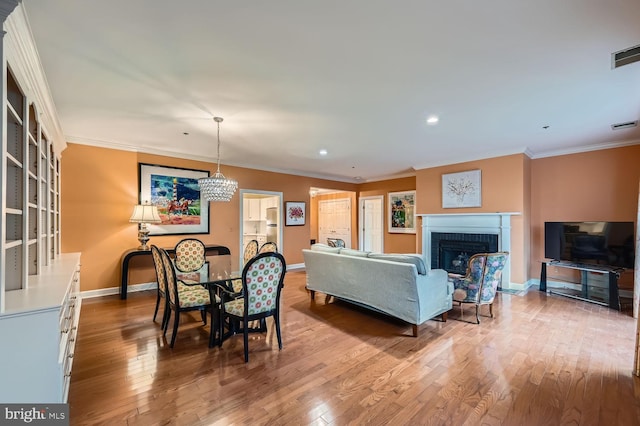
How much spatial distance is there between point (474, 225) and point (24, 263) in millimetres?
6294

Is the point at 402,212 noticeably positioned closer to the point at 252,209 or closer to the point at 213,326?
the point at 252,209

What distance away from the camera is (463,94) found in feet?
9.30

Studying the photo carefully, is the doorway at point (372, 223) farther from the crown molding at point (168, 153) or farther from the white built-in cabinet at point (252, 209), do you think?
the white built-in cabinet at point (252, 209)

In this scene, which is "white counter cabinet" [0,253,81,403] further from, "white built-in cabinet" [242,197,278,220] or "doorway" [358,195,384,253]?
"doorway" [358,195,384,253]

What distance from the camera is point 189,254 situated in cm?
456

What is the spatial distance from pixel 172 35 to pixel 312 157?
3.81 m

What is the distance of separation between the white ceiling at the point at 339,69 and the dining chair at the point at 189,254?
1.79 metres

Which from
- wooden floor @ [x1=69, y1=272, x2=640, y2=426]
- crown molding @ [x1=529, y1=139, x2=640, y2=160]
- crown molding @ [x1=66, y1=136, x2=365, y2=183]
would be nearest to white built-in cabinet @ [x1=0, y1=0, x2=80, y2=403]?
wooden floor @ [x1=69, y1=272, x2=640, y2=426]

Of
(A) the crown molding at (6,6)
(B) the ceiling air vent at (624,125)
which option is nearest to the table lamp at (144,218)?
(A) the crown molding at (6,6)

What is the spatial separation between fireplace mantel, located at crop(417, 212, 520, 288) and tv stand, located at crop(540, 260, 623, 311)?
64cm

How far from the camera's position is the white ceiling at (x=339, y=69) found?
5.71 ft

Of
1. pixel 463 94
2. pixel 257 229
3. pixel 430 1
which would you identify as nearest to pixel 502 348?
pixel 463 94

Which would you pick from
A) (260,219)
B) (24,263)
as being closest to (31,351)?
(24,263)

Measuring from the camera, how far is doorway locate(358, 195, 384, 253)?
27.2ft
